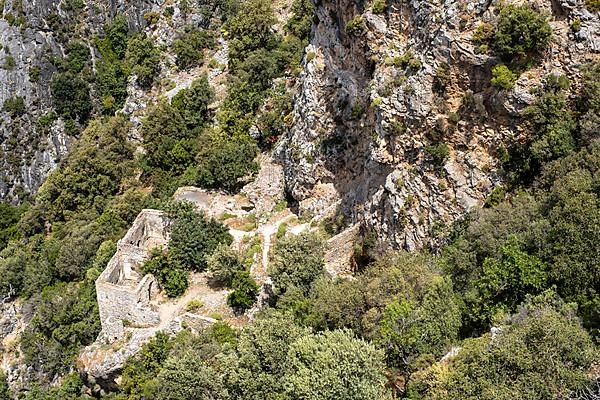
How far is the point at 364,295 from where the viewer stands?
79.9ft

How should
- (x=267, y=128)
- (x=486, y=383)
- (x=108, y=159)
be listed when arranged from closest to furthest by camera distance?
(x=486, y=383) < (x=267, y=128) < (x=108, y=159)

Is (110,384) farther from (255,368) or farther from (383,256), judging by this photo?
(383,256)

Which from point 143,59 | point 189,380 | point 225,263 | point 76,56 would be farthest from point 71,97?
point 189,380

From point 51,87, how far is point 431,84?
185 feet

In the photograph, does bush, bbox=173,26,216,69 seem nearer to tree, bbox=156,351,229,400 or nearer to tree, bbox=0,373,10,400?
tree, bbox=0,373,10,400

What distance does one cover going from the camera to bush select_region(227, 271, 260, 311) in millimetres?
33438

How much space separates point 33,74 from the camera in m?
70.8

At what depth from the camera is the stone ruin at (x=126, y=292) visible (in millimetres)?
33281

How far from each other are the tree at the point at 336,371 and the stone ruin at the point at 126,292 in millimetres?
15340

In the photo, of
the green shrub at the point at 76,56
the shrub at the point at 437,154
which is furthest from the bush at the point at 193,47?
the shrub at the point at 437,154

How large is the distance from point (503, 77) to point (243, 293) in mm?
18168

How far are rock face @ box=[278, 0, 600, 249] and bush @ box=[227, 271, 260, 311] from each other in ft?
23.8

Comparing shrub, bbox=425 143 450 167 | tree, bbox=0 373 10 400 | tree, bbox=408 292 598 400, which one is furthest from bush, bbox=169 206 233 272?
tree, bbox=408 292 598 400

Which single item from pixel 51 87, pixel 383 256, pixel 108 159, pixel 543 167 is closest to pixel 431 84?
pixel 543 167
